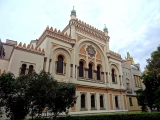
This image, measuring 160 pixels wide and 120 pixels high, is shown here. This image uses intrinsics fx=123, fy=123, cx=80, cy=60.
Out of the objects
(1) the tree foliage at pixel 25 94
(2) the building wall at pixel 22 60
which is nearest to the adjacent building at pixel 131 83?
(2) the building wall at pixel 22 60

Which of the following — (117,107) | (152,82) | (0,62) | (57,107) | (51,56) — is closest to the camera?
(57,107)

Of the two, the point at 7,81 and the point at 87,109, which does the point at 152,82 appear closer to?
the point at 87,109

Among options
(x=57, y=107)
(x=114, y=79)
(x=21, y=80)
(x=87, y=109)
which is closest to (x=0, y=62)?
(x=21, y=80)

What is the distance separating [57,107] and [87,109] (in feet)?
25.6

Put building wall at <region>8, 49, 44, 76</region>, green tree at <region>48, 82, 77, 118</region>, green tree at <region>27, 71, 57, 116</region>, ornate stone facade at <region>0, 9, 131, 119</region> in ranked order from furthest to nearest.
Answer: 1. ornate stone facade at <region>0, 9, 131, 119</region>
2. building wall at <region>8, 49, 44, 76</region>
3. green tree at <region>48, 82, 77, 118</region>
4. green tree at <region>27, 71, 57, 116</region>

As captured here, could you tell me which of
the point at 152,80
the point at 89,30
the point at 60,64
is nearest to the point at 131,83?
the point at 152,80

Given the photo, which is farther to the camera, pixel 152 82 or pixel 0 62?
pixel 152 82

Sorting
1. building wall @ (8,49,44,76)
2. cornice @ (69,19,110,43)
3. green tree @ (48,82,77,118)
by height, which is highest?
cornice @ (69,19,110,43)

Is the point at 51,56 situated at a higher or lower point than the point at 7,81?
higher

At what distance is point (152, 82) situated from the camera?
57.5 feet

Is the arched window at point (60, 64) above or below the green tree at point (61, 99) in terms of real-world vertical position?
above

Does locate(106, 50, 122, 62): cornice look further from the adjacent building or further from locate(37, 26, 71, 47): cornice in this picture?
locate(37, 26, 71, 47): cornice

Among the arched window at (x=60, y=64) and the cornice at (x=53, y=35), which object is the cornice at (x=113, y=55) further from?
the arched window at (x=60, y=64)

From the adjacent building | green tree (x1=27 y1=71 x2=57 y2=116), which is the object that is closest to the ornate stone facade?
the adjacent building
